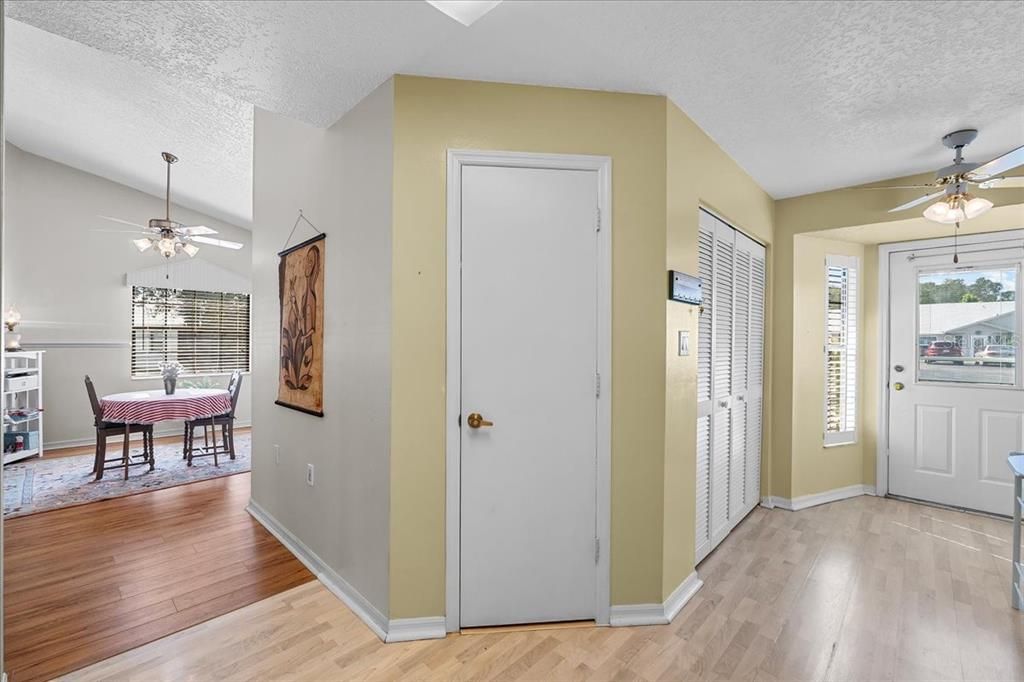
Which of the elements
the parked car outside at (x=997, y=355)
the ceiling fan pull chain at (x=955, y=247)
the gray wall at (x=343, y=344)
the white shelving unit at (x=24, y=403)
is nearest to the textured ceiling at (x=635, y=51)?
the gray wall at (x=343, y=344)

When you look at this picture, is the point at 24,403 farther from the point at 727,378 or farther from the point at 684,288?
the point at 727,378

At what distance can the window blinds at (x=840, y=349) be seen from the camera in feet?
13.1

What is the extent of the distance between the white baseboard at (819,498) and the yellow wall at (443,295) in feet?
6.79

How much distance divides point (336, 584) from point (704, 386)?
7.70 feet

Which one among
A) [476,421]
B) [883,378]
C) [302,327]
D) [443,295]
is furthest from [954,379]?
[302,327]

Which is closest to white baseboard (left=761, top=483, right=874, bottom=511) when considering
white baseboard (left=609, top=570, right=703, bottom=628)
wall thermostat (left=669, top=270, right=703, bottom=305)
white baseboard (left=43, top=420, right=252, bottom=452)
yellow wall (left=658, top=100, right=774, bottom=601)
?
yellow wall (left=658, top=100, right=774, bottom=601)

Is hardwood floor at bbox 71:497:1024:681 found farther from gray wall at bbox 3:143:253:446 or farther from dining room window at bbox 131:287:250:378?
dining room window at bbox 131:287:250:378

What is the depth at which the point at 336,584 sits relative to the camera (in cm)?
252

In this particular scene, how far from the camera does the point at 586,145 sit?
2242 millimetres

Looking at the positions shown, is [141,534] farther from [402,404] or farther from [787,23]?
[787,23]

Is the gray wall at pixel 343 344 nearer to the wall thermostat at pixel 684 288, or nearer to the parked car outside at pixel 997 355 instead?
the wall thermostat at pixel 684 288

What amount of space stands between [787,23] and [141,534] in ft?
14.9

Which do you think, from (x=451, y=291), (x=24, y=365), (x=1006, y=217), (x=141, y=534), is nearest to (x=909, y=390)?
(x=1006, y=217)

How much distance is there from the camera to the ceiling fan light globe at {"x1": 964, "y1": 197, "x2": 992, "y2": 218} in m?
2.68
